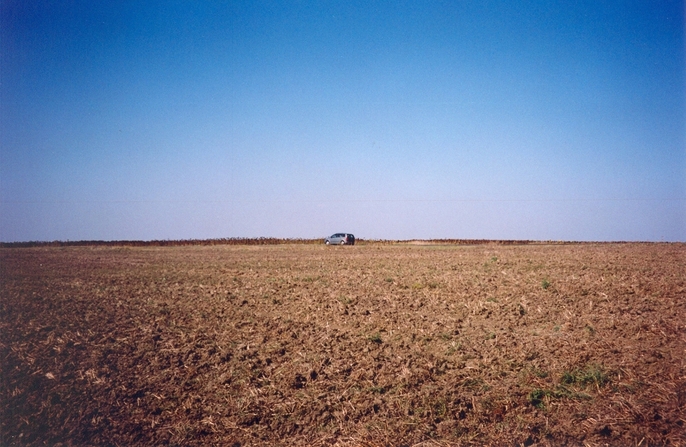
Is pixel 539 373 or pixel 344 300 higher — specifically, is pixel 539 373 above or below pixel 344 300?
below

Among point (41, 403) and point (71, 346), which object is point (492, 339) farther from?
point (71, 346)

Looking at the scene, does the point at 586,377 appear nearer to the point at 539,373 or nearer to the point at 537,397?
the point at 539,373

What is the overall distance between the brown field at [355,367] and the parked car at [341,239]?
153ft

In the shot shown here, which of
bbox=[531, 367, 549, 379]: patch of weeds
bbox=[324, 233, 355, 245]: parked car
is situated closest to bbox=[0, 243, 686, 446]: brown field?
bbox=[531, 367, 549, 379]: patch of weeds

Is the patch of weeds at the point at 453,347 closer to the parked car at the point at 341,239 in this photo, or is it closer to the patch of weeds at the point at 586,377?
the patch of weeds at the point at 586,377

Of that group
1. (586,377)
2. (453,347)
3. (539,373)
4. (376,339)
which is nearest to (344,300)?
(376,339)

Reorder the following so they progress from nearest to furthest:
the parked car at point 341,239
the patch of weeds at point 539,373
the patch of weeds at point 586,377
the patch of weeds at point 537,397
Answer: the patch of weeds at point 537,397 → the patch of weeds at point 586,377 → the patch of weeds at point 539,373 → the parked car at point 341,239

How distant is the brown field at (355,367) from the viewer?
20.1 feet

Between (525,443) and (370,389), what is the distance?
8.32ft

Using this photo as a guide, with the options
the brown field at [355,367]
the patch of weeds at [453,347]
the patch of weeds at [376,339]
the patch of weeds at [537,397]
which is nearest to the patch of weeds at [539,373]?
the brown field at [355,367]

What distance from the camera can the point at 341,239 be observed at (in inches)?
2391

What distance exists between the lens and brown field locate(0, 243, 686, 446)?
614 cm

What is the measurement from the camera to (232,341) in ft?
30.6

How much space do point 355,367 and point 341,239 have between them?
173 ft
